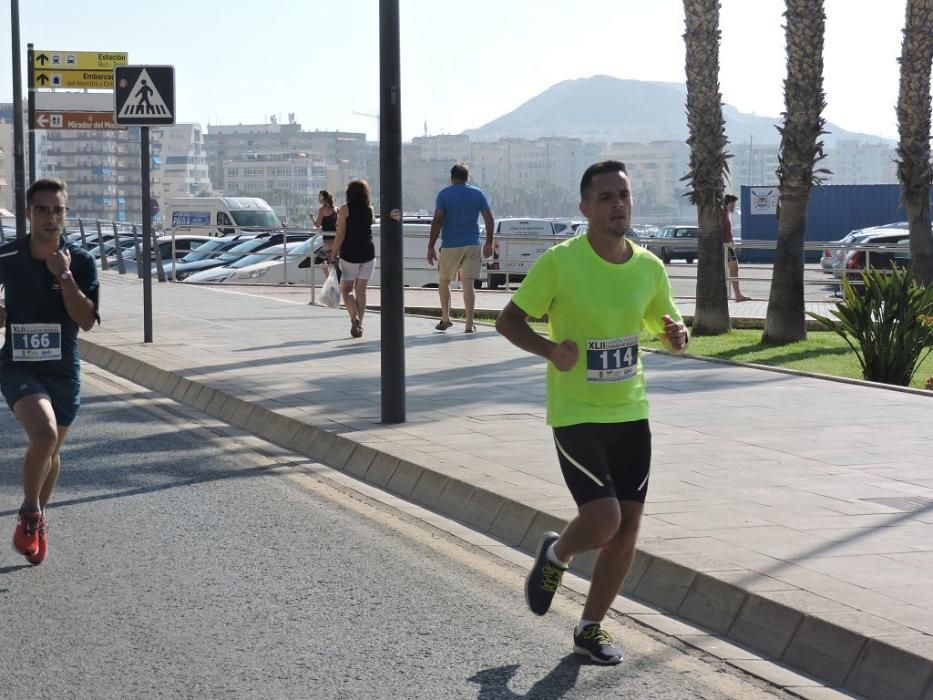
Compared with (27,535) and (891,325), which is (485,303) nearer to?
(891,325)

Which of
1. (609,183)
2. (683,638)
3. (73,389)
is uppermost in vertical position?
(609,183)

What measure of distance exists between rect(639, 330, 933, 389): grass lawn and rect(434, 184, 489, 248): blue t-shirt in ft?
7.47

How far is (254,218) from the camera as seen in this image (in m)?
63.7

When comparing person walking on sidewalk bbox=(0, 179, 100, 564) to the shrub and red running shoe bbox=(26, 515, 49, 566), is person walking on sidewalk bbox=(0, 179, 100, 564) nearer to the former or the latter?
red running shoe bbox=(26, 515, 49, 566)

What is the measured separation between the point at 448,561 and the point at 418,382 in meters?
5.99

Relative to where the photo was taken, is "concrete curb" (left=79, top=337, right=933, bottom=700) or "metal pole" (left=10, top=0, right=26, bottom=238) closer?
"concrete curb" (left=79, top=337, right=933, bottom=700)

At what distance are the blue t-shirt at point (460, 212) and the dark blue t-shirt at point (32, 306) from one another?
33.1 ft

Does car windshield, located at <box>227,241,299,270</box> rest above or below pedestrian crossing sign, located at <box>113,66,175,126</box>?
below

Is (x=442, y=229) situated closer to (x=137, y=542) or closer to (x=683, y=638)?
(x=137, y=542)

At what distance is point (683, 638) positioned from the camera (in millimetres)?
5742

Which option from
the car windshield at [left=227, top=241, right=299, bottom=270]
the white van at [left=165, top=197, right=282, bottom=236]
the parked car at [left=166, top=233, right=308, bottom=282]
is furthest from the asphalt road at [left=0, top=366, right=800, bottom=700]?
the white van at [left=165, top=197, right=282, bottom=236]

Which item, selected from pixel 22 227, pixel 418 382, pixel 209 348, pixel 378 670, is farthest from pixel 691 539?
pixel 22 227

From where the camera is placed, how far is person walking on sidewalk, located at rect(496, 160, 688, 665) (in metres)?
5.29

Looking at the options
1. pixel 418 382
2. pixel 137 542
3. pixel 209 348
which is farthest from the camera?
pixel 209 348
